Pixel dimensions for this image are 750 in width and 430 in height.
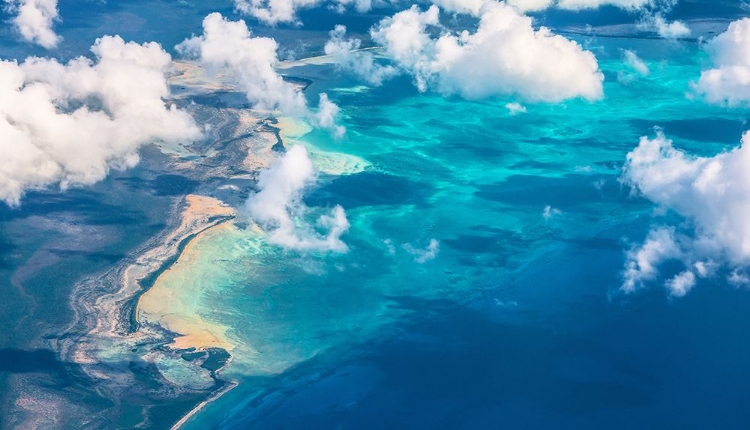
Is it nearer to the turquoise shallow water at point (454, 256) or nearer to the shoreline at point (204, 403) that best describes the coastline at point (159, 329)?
the shoreline at point (204, 403)

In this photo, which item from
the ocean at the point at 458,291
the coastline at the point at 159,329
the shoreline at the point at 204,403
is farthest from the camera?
the coastline at the point at 159,329

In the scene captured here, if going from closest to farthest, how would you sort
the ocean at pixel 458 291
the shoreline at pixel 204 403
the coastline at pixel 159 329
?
the shoreline at pixel 204 403 < the ocean at pixel 458 291 < the coastline at pixel 159 329

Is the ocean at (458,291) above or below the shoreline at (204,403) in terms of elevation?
above

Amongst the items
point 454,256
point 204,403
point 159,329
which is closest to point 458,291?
point 454,256

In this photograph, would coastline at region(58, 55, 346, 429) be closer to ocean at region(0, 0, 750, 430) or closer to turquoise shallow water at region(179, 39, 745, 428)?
ocean at region(0, 0, 750, 430)

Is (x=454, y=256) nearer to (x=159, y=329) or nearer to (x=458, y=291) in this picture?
(x=458, y=291)

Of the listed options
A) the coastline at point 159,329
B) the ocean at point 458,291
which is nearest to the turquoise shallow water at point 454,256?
the ocean at point 458,291

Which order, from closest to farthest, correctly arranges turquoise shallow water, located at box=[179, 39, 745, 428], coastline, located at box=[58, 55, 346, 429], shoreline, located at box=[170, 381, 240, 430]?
shoreline, located at box=[170, 381, 240, 430] < coastline, located at box=[58, 55, 346, 429] < turquoise shallow water, located at box=[179, 39, 745, 428]

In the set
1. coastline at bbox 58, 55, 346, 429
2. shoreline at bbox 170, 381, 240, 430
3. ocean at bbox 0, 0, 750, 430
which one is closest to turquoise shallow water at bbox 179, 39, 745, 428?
ocean at bbox 0, 0, 750, 430

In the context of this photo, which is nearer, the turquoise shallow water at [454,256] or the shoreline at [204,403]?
the shoreline at [204,403]
